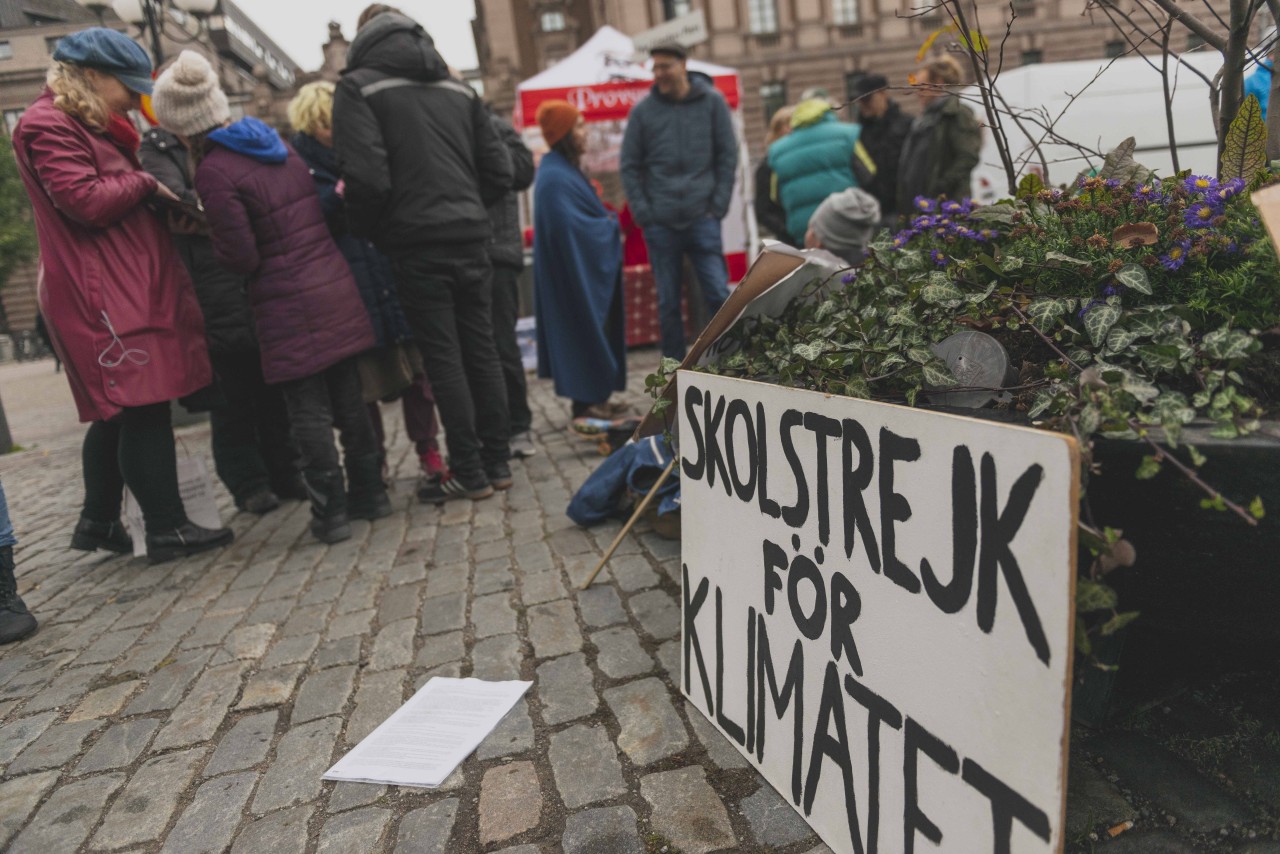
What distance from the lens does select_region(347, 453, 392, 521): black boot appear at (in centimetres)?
403

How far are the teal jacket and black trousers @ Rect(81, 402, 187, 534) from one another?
427 centimetres

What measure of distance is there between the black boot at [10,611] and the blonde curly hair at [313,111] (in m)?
2.22

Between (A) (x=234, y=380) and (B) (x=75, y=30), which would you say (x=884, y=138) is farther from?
(B) (x=75, y=30)

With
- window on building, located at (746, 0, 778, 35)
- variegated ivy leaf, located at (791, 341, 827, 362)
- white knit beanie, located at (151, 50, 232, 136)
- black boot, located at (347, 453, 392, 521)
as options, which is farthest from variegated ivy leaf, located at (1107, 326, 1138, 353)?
window on building, located at (746, 0, 778, 35)

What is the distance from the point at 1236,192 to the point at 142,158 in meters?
4.31

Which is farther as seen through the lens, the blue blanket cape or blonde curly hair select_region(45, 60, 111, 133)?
the blue blanket cape

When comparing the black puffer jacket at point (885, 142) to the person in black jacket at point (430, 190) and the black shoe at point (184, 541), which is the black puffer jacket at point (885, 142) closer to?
the person in black jacket at point (430, 190)

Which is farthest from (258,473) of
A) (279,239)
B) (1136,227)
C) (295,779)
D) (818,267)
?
(1136,227)

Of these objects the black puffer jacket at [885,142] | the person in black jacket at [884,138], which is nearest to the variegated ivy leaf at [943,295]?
the person in black jacket at [884,138]

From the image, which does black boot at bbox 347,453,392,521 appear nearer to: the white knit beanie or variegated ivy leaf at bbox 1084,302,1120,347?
the white knit beanie

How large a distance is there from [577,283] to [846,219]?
1650 millimetres

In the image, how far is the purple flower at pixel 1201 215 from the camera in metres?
1.51

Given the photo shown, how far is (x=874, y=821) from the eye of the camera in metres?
1.44

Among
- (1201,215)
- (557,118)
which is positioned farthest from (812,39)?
(1201,215)
